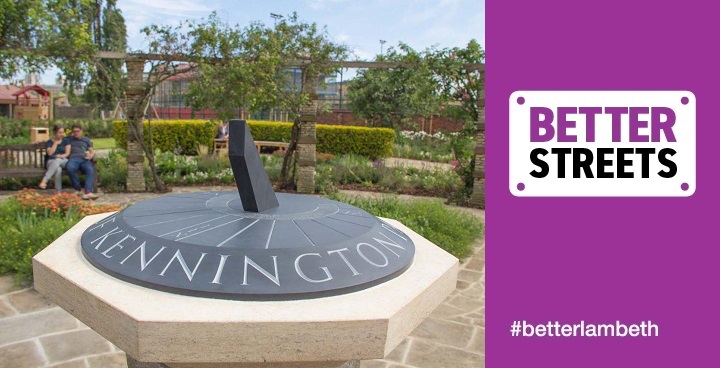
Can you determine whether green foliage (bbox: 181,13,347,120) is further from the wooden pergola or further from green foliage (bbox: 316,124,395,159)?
green foliage (bbox: 316,124,395,159)

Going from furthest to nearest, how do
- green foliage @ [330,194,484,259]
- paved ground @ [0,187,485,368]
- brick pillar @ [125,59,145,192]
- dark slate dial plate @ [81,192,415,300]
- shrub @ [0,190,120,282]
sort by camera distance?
brick pillar @ [125,59,145,192], green foliage @ [330,194,484,259], shrub @ [0,190,120,282], paved ground @ [0,187,485,368], dark slate dial plate @ [81,192,415,300]

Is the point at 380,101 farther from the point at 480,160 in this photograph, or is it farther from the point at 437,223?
the point at 437,223

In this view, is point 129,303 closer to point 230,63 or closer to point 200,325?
point 200,325

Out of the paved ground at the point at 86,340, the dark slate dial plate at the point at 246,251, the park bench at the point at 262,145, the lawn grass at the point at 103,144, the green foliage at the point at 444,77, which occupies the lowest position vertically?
the paved ground at the point at 86,340

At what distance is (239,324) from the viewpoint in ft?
5.67

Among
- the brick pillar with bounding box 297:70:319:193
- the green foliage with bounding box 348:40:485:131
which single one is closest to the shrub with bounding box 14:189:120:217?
the brick pillar with bounding box 297:70:319:193

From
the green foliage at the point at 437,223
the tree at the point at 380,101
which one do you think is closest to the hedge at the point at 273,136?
the tree at the point at 380,101

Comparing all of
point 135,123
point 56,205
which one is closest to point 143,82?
point 135,123

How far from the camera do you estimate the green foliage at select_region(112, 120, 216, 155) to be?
565 inches

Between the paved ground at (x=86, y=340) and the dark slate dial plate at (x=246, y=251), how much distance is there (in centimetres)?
125

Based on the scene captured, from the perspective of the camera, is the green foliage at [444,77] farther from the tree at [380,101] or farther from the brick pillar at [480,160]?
the tree at [380,101]

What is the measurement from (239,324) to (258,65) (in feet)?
25.0

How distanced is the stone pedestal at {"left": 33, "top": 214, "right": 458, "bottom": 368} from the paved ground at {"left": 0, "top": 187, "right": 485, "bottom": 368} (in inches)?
63.8

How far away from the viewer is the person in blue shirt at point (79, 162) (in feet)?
27.6
